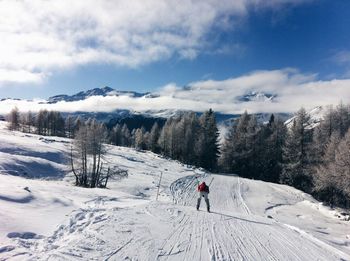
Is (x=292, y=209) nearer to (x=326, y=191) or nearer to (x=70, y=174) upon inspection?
(x=326, y=191)

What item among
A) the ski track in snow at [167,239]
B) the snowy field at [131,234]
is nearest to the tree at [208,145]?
the snowy field at [131,234]

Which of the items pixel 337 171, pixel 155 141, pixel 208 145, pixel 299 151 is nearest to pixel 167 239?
pixel 337 171

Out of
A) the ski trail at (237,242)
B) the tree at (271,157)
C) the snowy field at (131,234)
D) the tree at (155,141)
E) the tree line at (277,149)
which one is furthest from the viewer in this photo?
the tree at (155,141)

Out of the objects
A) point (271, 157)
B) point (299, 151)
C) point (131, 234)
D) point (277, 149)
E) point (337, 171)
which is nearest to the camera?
point (131, 234)

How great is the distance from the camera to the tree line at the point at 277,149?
39594 mm

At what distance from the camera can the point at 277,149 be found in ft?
202

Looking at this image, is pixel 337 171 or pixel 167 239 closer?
pixel 167 239

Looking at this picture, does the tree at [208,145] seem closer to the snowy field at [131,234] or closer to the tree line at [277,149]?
the tree line at [277,149]

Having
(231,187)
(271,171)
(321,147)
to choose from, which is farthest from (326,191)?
(271,171)

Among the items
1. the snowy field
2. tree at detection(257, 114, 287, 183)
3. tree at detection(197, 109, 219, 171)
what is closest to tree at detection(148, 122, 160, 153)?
tree at detection(197, 109, 219, 171)

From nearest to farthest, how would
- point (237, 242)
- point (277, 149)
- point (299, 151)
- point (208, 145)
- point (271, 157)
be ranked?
point (237, 242) < point (299, 151) < point (277, 149) < point (271, 157) < point (208, 145)

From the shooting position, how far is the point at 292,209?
31953 mm

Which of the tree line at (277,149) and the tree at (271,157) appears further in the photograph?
the tree at (271,157)

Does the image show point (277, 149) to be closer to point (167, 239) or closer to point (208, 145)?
point (208, 145)
